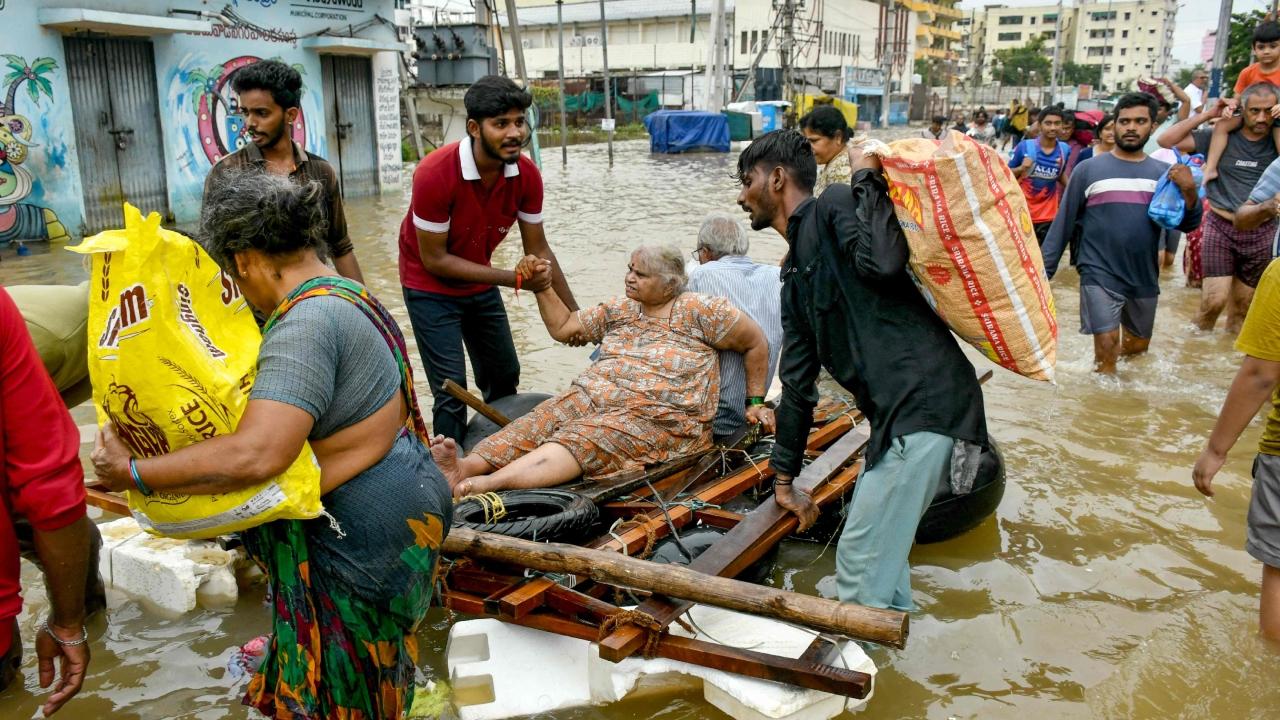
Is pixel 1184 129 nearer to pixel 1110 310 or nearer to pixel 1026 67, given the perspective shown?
→ pixel 1110 310

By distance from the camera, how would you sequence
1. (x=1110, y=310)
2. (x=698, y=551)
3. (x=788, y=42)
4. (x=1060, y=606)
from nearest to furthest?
(x=698, y=551) → (x=1060, y=606) → (x=1110, y=310) → (x=788, y=42)

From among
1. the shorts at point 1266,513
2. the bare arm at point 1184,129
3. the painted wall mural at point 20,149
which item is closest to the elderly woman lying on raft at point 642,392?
the shorts at point 1266,513

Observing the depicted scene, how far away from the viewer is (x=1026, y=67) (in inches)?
3738

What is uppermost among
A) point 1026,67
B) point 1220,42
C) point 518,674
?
point 1026,67

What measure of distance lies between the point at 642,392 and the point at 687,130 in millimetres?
29576

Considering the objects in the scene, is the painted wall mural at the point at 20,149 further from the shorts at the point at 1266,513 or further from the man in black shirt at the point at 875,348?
the shorts at the point at 1266,513

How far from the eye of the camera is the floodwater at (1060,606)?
3.34 meters

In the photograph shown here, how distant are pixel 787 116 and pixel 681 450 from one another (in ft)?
111

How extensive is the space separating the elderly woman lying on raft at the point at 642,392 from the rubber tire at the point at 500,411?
571 millimetres

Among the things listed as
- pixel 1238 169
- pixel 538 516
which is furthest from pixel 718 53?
pixel 538 516

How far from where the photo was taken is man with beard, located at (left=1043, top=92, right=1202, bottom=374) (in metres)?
6.53

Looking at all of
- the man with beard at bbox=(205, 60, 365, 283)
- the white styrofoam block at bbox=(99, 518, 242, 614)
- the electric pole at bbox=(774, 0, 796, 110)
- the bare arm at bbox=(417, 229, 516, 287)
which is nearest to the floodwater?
the white styrofoam block at bbox=(99, 518, 242, 614)

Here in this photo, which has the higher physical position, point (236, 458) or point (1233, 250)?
point (236, 458)

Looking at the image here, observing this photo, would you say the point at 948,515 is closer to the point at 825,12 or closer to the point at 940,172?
the point at 940,172
